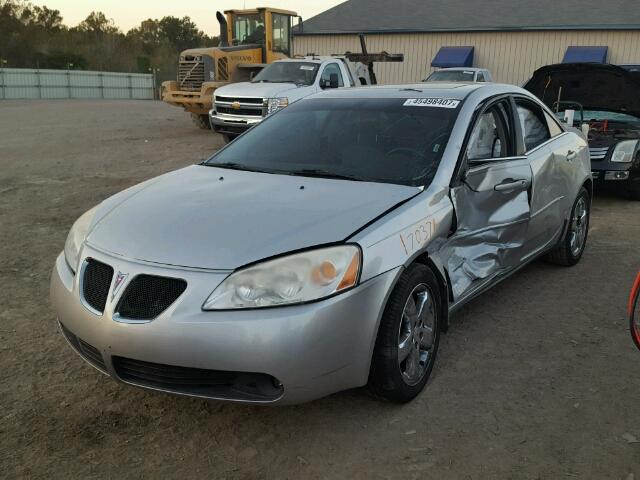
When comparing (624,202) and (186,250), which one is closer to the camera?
(186,250)

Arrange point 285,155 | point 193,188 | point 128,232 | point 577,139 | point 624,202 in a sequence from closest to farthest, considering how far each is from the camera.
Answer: point 128,232
point 193,188
point 285,155
point 577,139
point 624,202

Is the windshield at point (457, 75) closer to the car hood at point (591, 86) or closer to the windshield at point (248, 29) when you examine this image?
the windshield at point (248, 29)

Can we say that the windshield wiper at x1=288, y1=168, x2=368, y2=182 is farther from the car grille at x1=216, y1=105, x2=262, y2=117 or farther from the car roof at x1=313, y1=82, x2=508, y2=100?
the car grille at x1=216, y1=105, x2=262, y2=117

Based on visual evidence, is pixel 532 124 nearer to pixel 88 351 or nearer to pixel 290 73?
pixel 88 351

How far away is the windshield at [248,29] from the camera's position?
17469 millimetres

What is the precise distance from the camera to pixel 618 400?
327 centimetres

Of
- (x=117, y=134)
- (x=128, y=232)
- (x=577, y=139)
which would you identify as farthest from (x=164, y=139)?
(x=128, y=232)

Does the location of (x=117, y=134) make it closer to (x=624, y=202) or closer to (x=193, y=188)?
(x=624, y=202)

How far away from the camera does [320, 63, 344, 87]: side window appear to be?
14.1 m

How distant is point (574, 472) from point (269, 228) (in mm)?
1663

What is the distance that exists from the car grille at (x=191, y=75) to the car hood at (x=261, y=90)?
2.93 meters

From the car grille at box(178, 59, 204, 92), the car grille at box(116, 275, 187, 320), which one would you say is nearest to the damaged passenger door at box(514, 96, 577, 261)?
the car grille at box(116, 275, 187, 320)

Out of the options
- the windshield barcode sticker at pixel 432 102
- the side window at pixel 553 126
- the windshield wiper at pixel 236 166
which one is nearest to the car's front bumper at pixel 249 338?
the windshield wiper at pixel 236 166

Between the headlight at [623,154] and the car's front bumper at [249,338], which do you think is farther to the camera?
the headlight at [623,154]
